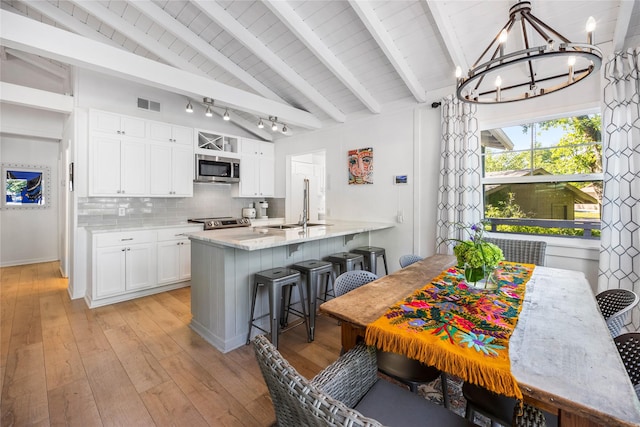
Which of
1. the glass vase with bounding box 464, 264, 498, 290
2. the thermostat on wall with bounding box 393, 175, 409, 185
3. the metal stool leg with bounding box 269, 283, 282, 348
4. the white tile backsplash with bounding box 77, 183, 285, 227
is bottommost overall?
the metal stool leg with bounding box 269, 283, 282, 348

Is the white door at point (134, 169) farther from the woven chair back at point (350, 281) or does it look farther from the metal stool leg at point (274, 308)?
the woven chair back at point (350, 281)

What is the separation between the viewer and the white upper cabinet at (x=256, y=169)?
5.19m

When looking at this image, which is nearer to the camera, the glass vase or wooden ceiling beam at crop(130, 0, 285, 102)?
the glass vase

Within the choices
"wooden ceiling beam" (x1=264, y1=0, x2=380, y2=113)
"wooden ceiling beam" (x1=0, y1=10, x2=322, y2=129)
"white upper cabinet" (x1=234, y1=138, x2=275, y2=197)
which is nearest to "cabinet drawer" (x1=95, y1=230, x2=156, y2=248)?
"white upper cabinet" (x1=234, y1=138, x2=275, y2=197)

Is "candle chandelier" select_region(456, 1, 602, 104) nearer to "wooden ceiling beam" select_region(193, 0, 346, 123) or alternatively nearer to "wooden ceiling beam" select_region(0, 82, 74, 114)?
"wooden ceiling beam" select_region(193, 0, 346, 123)

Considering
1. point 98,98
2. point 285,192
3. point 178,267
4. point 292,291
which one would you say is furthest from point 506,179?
point 98,98

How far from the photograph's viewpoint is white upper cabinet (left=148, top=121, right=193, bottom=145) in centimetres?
408

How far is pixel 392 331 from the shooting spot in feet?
3.85

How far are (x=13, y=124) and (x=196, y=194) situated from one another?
3.09 meters

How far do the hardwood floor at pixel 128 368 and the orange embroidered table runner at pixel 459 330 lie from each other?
3.52 feet

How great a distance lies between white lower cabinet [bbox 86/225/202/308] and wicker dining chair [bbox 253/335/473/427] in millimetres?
3591

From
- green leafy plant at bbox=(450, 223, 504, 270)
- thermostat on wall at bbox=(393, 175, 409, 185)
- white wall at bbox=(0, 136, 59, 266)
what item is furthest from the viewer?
white wall at bbox=(0, 136, 59, 266)

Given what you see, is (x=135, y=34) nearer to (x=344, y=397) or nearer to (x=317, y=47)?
(x=317, y=47)

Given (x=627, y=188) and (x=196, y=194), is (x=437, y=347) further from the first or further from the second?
(x=196, y=194)
